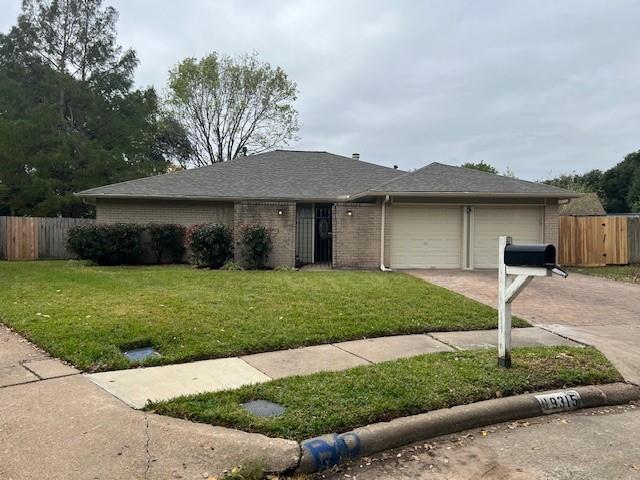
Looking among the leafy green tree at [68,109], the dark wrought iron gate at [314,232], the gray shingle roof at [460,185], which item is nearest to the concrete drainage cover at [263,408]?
the gray shingle roof at [460,185]

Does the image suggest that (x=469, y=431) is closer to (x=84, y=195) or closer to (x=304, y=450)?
(x=304, y=450)

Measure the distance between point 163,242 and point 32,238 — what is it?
6.53 m

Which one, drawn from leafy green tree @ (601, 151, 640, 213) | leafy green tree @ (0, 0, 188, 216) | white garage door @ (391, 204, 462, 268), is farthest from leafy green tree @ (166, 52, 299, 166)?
leafy green tree @ (601, 151, 640, 213)

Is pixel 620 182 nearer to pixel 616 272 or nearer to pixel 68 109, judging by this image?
pixel 616 272

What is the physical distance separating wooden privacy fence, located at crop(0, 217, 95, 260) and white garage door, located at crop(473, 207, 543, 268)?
15.2 meters

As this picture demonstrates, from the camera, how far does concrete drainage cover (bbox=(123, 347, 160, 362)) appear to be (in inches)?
205

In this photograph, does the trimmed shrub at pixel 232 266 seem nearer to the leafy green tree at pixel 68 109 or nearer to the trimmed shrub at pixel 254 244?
the trimmed shrub at pixel 254 244

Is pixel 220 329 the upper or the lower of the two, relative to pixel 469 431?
upper

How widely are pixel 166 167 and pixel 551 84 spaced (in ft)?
69.7

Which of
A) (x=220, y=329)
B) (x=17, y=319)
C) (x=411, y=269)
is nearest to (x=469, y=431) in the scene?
(x=220, y=329)

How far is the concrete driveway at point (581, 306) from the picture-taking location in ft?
20.3

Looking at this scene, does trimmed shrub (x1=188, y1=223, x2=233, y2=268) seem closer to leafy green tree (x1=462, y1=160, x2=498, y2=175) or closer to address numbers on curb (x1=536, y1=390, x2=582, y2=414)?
address numbers on curb (x1=536, y1=390, x2=582, y2=414)

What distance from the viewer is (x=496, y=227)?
604 inches

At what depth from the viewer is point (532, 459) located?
134 inches
